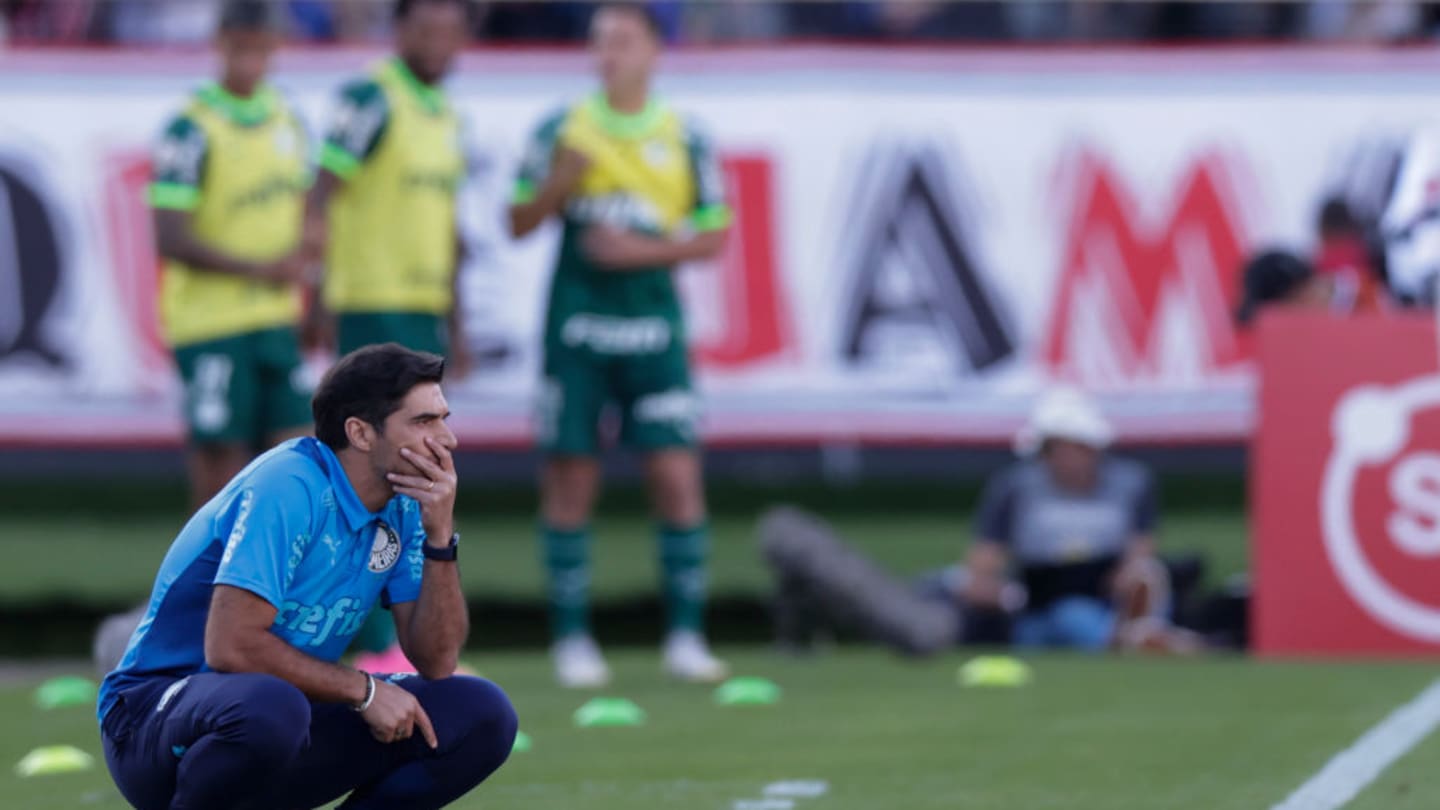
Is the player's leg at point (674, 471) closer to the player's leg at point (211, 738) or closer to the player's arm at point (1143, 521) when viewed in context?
the player's arm at point (1143, 521)

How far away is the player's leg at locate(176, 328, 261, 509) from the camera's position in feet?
30.8

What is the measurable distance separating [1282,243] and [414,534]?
8.16 meters

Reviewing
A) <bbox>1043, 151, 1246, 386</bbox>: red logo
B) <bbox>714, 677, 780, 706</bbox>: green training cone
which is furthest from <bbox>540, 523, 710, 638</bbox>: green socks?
<bbox>1043, 151, 1246, 386</bbox>: red logo

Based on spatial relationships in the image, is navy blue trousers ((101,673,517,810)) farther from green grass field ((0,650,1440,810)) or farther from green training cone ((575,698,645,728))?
green training cone ((575,698,645,728))

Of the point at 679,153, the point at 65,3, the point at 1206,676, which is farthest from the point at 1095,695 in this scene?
the point at 65,3

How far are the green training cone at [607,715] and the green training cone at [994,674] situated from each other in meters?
1.68

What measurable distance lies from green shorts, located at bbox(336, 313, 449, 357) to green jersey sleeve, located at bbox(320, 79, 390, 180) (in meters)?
0.54

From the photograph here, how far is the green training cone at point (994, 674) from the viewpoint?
961cm

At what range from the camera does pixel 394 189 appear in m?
9.53

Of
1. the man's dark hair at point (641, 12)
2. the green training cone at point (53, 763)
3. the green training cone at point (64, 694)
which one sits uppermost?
the man's dark hair at point (641, 12)

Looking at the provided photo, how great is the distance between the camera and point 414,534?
525cm

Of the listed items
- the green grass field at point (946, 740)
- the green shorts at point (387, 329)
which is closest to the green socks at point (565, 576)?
the green grass field at point (946, 740)

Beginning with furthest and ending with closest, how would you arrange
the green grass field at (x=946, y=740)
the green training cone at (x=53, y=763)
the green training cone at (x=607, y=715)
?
1. the green training cone at (x=607, y=715)
2. the green training cone at (x=53, y=763)
3. the green grass field at (x=946, y=740)

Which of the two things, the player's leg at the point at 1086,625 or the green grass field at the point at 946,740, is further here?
the player's leg at the point at 1086,625
